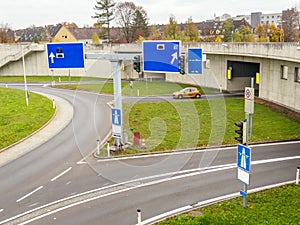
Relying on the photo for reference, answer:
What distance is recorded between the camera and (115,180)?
52.4ft

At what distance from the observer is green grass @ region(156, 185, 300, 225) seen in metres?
11.4

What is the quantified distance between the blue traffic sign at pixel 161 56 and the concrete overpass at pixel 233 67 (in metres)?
2.36

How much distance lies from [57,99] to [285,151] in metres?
25.2

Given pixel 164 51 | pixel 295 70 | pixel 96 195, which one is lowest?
pixel 96 195

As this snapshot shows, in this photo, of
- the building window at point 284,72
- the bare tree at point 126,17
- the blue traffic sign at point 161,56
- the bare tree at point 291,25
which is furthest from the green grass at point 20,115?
the bare tree at point 291,25

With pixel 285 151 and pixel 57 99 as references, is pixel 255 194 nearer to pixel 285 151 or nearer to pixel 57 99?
pixel 285 151

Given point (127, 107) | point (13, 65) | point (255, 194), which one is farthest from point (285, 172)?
point (13, 65)

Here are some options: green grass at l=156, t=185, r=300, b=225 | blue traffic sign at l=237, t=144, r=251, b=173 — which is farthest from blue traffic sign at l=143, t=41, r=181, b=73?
green grass at l=156, t=185, r=300, b=225

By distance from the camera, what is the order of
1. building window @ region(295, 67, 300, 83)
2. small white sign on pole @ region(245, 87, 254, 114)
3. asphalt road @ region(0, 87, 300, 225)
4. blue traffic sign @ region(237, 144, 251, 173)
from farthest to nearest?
building window @ region(295, 67, 300, 83)
small white sign on pole @ region(245, 87, 254, 114)
asphalt road @ region(0, 87, 300, 225)
blue traffic sign @ region(237, 144, 251, 173)

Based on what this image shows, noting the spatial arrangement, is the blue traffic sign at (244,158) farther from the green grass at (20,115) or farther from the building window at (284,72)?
the building window at (284,72)

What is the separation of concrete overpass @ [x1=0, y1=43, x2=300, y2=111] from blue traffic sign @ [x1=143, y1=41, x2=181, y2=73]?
2.36 m

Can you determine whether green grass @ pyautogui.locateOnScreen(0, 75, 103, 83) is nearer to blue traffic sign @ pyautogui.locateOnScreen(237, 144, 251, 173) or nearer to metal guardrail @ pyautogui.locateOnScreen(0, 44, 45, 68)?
metal guardrail @ pyautogui.locateOnScreen(0, 44, 45, 68)

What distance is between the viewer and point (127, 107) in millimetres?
32281

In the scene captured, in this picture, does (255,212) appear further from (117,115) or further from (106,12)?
(106,12)
